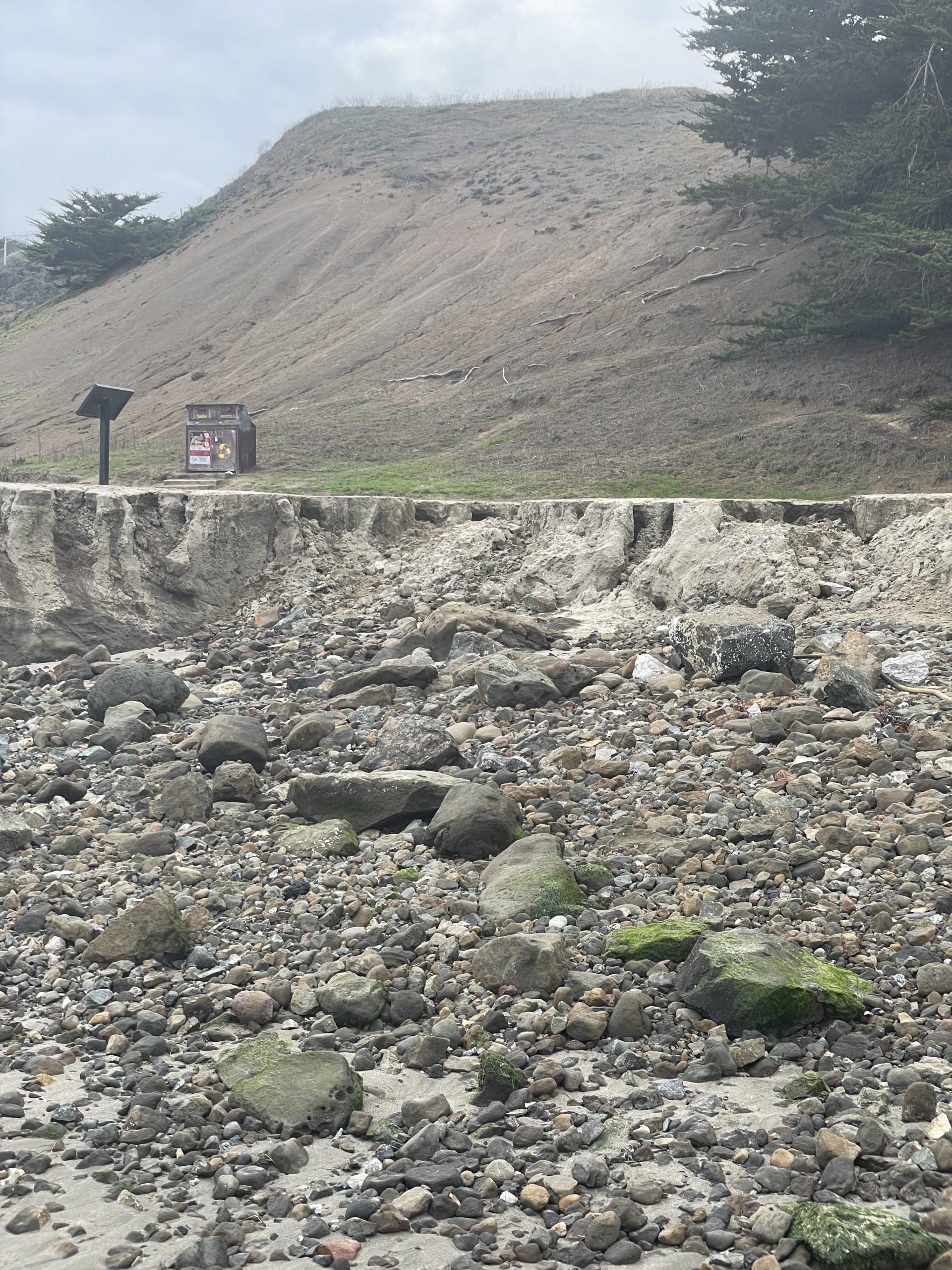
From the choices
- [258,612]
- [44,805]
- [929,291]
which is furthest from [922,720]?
[929,291]

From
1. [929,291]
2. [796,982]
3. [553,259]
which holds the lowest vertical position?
[796,982]

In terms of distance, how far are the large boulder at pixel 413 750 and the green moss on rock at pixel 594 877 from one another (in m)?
2.35

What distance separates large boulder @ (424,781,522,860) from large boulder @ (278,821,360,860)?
0.54 meters

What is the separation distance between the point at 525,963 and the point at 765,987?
4.06 feet

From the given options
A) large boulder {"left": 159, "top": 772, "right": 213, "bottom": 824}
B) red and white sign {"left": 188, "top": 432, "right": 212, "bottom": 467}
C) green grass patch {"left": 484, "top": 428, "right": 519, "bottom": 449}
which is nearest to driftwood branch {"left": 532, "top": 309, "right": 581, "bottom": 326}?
green grass patch {"left": 484, "top": 428, "right": 519, "bottom": 449}

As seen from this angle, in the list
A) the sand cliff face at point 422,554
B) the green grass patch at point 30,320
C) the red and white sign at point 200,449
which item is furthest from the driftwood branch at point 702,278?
the green grass patch at point 30,320

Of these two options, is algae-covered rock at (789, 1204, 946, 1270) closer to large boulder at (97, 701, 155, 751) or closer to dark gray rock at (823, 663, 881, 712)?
dark gray rock at (823, 663, 881, 712)

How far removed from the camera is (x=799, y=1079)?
505cm

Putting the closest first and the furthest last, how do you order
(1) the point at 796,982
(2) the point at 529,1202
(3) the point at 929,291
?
(2) the point at 529,1202 < (1) the point at 796,982 < (3) the point at 929,291

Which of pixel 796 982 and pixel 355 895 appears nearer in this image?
pixel 796 982

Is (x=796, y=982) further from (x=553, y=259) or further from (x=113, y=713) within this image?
(x=553, y=259)

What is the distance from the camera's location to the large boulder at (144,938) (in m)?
6.88

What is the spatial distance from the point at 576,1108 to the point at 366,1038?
1.25 meters

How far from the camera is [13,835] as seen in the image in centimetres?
874
